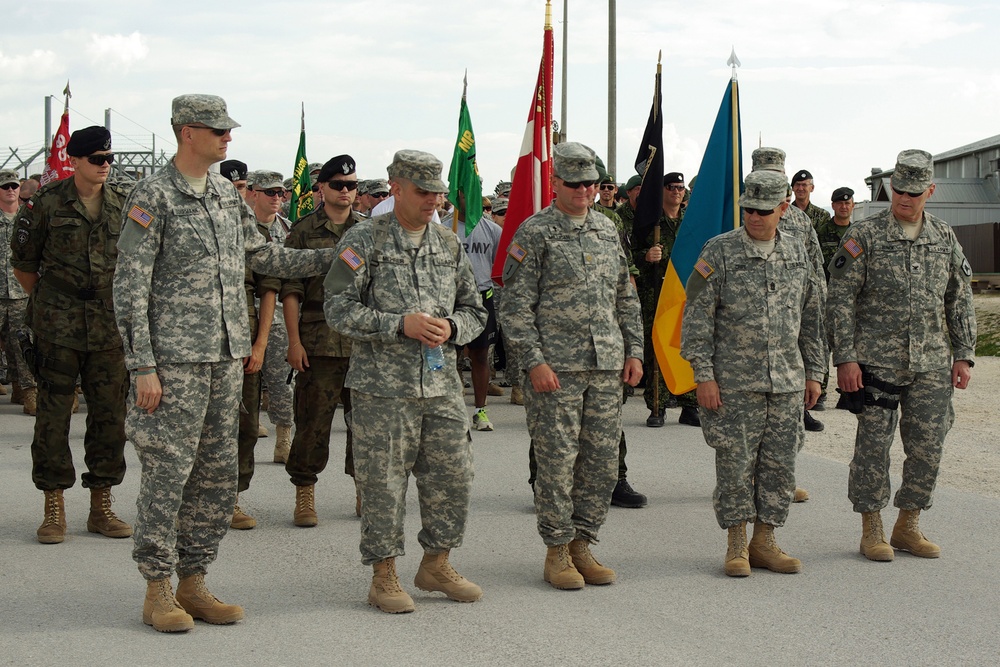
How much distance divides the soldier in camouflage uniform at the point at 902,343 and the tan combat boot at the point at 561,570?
1760 mm

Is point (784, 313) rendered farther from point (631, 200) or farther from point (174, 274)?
point (631, 200)

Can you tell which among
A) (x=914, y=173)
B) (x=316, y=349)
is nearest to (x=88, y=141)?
(x=316, y=349)

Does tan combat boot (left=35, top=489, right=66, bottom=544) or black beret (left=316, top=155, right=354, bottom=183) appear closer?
tan combat boot (left=35, top=489, right=66, bottom=544)

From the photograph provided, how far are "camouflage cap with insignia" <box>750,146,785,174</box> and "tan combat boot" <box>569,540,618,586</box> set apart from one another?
2607mm

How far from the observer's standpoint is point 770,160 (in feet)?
22.6

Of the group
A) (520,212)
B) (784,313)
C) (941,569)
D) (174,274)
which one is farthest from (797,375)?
(174,274)

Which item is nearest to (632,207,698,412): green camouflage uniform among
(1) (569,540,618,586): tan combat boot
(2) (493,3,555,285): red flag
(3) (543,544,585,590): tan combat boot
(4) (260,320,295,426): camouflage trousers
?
(2) (493,3,555,285): red flag

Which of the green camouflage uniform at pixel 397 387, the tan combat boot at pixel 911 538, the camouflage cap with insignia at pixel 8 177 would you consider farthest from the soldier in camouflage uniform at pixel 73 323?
the camouflage cap with insignia at pixel 8 177

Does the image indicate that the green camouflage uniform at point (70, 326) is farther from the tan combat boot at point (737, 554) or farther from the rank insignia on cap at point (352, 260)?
the tan combat boot at point (737, 554)

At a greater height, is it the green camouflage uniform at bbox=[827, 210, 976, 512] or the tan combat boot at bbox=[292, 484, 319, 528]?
the green camouflage uniform at bbox=[827, 210, 976, 512]

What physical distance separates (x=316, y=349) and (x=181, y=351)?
200 centimetres

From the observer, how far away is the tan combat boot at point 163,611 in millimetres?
4879

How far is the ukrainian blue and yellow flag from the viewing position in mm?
7832

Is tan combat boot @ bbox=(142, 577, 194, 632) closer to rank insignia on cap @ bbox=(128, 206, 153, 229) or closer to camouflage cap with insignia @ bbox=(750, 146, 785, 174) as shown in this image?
rank insignia on cap @ bbox=(128, 206, 153, 229)
